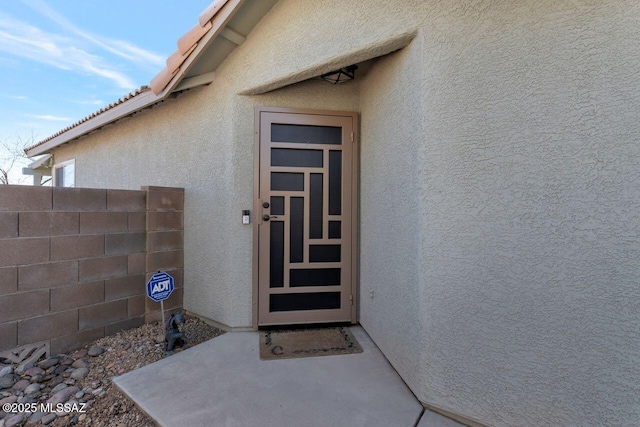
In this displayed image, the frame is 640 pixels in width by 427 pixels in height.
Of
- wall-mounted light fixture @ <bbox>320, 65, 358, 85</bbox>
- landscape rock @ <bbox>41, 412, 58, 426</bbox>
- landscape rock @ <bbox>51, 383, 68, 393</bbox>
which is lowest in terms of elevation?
landscape rock @ <bbox>51, 383, 68, 393</bbox>

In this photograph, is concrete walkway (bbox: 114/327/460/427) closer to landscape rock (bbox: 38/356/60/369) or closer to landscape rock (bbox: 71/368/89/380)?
landscape rock (bbox: 71/368/89/380)

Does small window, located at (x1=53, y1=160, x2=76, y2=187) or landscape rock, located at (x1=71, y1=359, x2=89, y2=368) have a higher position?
small window, located at (x1=53, y1=160, x2=76, y2=187)

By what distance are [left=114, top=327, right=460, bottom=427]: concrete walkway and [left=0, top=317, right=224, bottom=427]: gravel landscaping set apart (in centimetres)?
14

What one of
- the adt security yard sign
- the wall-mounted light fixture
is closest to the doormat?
the adt security yard sign

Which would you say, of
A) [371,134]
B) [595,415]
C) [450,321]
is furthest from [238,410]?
[371,134]

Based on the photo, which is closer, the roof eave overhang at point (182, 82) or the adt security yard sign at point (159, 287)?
the roof eave overhang at point (182, 82)

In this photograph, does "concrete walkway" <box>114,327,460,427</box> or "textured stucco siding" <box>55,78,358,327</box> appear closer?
"concrete walkway" <box>114,327,460,427</box>

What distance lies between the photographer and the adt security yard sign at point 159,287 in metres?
2.97

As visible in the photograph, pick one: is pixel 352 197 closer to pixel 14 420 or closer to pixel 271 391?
pixel 271 391

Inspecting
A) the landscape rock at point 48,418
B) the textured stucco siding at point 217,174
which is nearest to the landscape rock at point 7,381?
the landscape rock at point 48,418

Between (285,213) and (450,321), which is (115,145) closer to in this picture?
(285,213)

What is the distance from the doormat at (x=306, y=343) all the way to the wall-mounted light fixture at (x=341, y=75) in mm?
3150

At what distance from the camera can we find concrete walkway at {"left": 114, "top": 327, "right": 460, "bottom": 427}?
1936 mm

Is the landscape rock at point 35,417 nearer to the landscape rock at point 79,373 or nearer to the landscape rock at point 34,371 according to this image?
the landscape rock at point 79,373
